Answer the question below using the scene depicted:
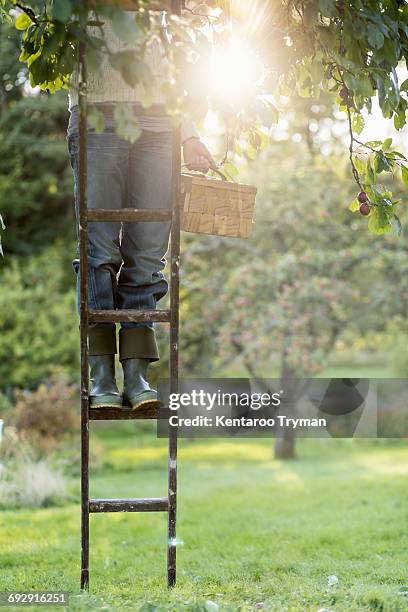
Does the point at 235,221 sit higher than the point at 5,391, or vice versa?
the point at 235,221

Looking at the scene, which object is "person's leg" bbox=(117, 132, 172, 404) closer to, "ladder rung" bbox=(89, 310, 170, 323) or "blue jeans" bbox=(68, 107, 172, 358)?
"blue jeans" bbox=(68, 107, 172, 358)

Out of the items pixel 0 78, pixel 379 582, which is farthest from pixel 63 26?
pixel 0 78

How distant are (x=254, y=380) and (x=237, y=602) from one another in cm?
823

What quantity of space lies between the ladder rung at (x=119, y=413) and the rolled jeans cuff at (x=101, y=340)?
249mm

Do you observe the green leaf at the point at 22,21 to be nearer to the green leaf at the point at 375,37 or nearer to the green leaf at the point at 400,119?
the green leaf at the point at 375,37

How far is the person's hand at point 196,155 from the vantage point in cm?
349

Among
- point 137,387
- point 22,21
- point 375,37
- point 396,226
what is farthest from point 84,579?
point 375,37

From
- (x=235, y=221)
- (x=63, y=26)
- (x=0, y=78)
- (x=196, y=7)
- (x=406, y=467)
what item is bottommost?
(x=406, y=467)

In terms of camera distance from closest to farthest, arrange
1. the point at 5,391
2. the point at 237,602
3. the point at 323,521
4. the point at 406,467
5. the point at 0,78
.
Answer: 1. the point at 237,602
2. the point at 323,521
3. the point at 406,467
4. the point at 5,391
5. the point at 0,78

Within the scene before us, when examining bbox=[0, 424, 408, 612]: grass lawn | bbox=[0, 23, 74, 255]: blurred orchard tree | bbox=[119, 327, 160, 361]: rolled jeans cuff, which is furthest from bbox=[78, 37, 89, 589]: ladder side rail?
bbox=[0, 23, 74, 255]: blurred orchard tree

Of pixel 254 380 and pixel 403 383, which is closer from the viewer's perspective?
pixel 254 380

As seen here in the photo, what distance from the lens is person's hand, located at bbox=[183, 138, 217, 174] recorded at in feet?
11.5

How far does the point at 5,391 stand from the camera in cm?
1250

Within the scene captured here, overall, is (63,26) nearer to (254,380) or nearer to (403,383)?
(254,380)
